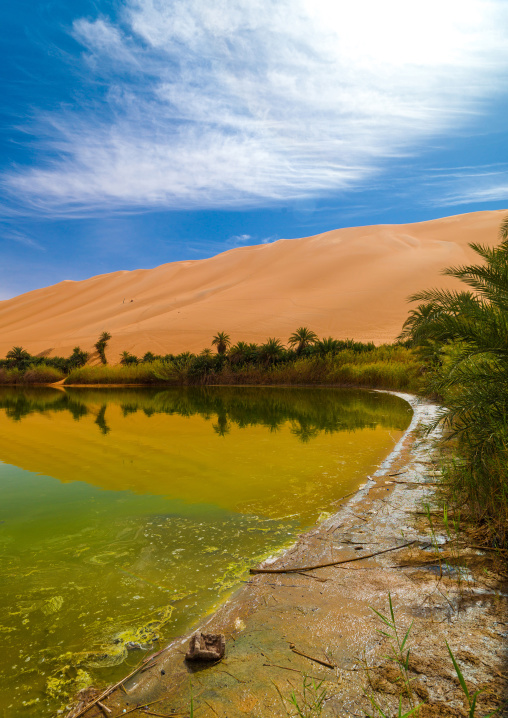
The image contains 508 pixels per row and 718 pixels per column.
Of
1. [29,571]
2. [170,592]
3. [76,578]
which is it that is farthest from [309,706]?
[29,571]

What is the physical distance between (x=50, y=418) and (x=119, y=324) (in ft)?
149

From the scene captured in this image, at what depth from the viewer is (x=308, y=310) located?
154 ft

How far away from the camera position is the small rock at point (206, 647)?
197cm

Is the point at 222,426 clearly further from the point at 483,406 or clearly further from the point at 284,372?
the point at 284,372

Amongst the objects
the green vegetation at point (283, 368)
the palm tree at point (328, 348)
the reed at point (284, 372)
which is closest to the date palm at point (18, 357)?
the reed at point (284, 372)

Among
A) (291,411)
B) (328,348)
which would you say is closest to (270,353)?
(328,348)

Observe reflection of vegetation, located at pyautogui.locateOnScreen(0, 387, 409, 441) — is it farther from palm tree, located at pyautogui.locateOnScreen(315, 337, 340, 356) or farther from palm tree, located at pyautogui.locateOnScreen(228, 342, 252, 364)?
palm tree, located at pyautogui.locateOnScreen(228, 342, 252, 364)

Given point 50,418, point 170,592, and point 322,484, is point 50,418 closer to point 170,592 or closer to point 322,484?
point 322,484

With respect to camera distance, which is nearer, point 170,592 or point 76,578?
point 170,592

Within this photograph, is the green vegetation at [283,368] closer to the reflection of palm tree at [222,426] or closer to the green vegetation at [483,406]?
the reflection of palm tree at [222,426]

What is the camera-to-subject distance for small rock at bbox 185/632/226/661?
6.47ft

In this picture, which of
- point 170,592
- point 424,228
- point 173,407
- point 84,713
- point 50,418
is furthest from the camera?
point 424,228

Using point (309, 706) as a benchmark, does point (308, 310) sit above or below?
above

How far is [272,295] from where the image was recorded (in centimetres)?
5384
